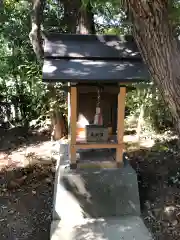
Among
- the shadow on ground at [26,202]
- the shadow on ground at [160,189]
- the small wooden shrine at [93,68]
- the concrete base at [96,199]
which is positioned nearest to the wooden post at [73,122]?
the small wooden shrine at [93,68]

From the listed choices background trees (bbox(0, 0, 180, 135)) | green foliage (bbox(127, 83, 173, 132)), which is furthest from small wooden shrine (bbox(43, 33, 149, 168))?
green foliage (bbox(127, 83, 173, 132))

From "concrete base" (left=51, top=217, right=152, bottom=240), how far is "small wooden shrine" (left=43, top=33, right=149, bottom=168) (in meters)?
0.77

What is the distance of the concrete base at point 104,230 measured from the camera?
3.32m

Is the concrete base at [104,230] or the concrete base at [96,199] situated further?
the concrete base at [96,199]

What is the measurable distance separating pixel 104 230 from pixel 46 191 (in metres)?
1.30

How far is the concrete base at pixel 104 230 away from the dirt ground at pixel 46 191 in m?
0.19

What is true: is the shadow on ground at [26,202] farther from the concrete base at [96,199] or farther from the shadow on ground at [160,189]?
the shadow on ground at [160,189]

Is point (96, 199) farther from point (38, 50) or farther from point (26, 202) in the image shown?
point (38, 50)

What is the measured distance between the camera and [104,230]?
11.4ft

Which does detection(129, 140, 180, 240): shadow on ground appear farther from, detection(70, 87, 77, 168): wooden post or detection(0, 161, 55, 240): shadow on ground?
detection(0, 161, 55, 240): shadow on ground

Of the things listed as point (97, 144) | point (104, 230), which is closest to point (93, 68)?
point (97, 144)

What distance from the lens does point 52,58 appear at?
3695 mm

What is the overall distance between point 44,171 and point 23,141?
2198mm

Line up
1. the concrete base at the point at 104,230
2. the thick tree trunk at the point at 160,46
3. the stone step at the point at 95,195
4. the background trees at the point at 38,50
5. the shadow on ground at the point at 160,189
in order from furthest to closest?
the background trees at the point at 38,50
the stone step at the point at 95,195
the shadow on ground at the point at 160,189
the concrete base at the point at 104,230
the thick tree trunk at the point at 160,46
